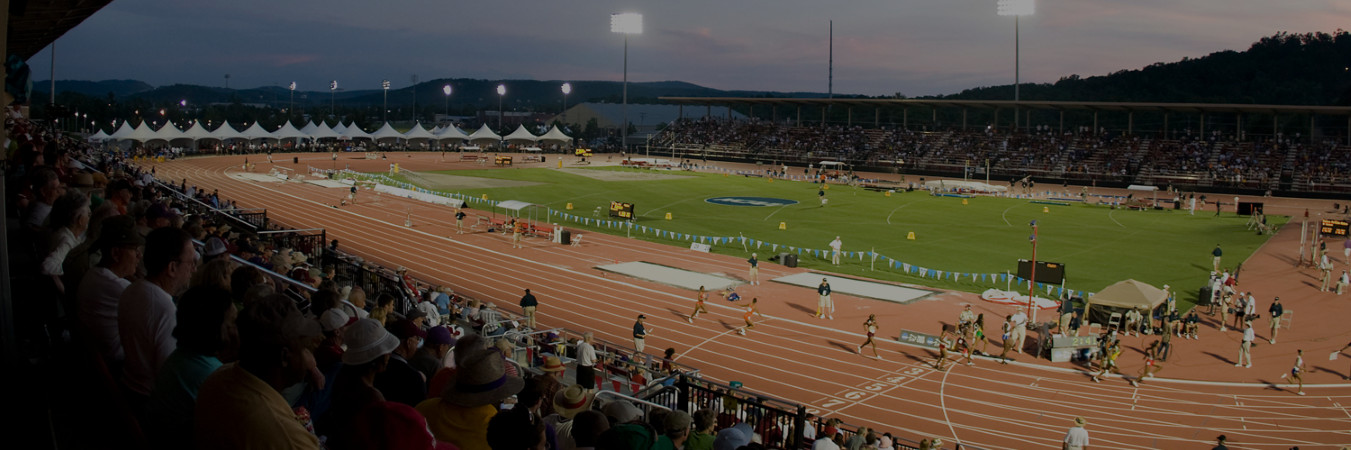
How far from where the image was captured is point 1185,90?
455ft

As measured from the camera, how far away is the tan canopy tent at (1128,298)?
25.5 metres

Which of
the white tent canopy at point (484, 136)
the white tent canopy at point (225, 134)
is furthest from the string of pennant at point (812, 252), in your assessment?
the white tent canopy at point (484, 136)

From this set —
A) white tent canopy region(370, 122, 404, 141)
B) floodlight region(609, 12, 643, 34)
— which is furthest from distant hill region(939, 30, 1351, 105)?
white tent canopy region(370, 122, 404, 141)

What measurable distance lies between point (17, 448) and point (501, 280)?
28505mm

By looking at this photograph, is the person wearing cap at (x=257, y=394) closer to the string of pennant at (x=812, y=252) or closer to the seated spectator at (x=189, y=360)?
the seated spectator at (x=189, y=360)

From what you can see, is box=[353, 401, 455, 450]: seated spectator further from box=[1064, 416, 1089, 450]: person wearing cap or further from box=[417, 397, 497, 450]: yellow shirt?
box=[1064, 416, 1089, 450]: person wearing cap

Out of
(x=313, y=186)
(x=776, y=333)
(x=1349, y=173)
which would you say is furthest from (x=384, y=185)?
Result: (x=1349, y=173)

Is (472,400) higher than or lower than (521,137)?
lower

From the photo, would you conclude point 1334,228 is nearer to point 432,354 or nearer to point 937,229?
point 937,229

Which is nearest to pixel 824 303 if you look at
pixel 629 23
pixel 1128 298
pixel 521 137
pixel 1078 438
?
pixel 1128 298

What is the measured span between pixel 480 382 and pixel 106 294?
8.56 feet

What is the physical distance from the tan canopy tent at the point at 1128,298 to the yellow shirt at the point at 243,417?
25.9 m

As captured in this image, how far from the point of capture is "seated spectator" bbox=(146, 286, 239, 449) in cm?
452

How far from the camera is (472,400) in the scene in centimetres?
516
